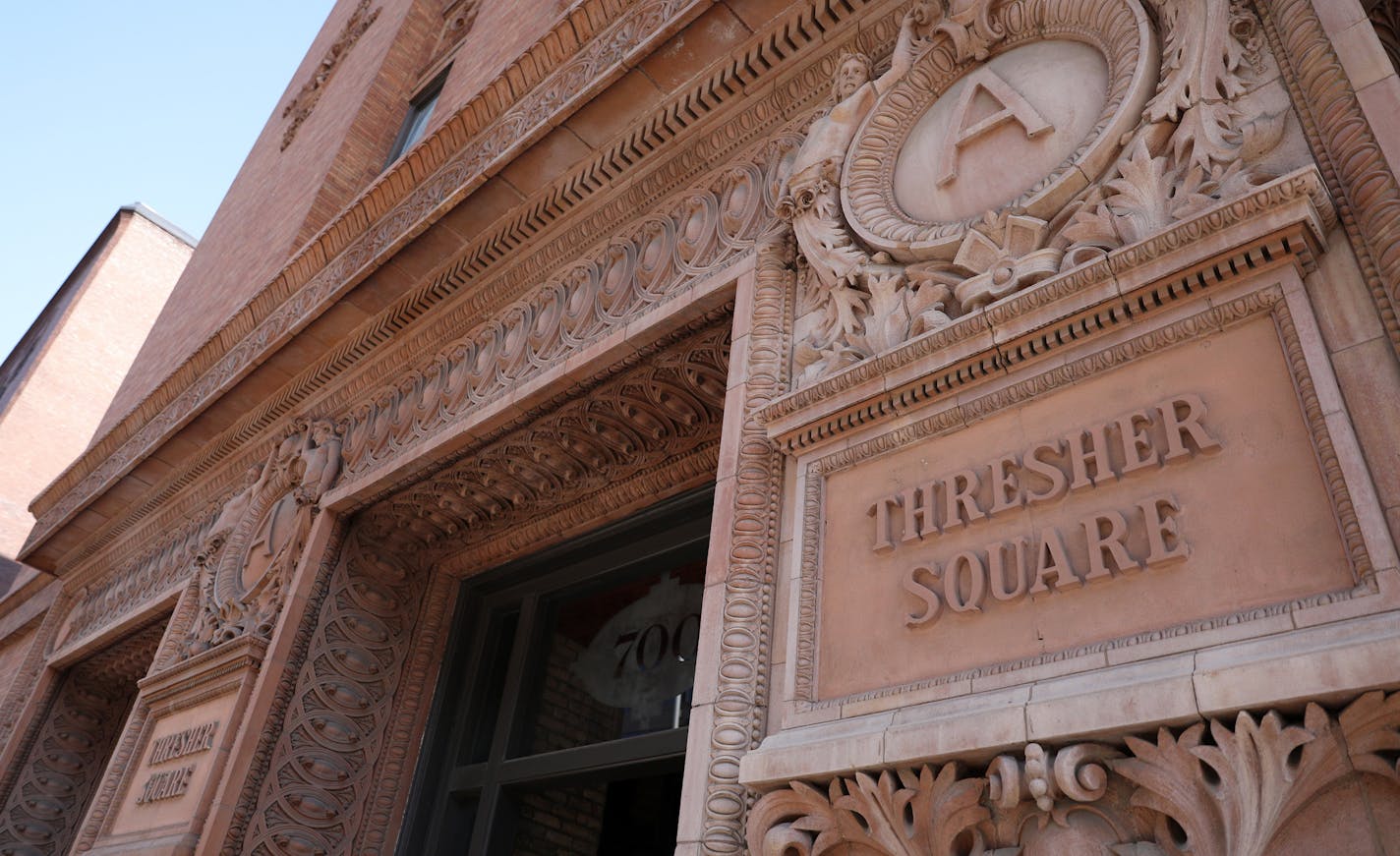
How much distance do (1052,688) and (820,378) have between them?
4.32ft

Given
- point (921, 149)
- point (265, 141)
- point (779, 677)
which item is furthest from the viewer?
point (265, 141)

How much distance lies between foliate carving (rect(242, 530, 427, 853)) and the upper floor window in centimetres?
541

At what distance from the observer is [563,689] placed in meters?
5.50

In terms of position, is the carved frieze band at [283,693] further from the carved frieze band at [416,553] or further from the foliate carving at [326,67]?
the foliate carving at [326,67]

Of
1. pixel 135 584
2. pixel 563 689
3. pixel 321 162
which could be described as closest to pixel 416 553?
pixel 563 689

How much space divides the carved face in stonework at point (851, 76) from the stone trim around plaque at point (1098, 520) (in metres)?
1.55

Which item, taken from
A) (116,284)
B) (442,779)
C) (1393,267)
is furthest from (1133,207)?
(116,284)

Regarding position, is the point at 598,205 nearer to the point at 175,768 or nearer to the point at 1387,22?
the point at 1387,22

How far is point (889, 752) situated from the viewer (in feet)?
7.58

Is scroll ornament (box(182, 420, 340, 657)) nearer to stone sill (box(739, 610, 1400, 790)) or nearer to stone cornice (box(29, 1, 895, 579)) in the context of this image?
stone cornice (box(29, 1, 895, 579))

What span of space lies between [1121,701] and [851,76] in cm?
270

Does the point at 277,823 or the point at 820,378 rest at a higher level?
the point at 820,378

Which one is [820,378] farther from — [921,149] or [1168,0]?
[1168,0]

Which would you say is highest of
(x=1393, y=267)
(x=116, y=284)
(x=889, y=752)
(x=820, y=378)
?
(x=116, y=284)
